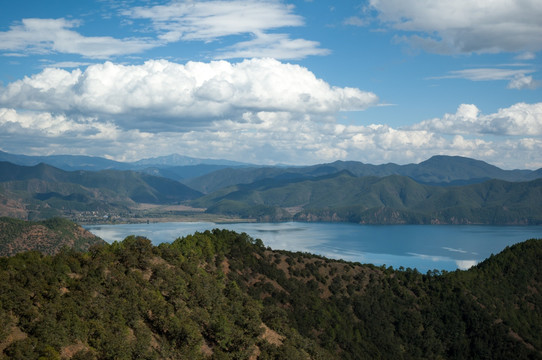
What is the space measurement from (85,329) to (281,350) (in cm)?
2803

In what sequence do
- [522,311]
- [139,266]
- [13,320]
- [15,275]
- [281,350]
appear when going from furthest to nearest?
[522,311], [139,266], [281,350], [15,275], [13,320]

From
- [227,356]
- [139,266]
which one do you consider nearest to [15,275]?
[139,266]

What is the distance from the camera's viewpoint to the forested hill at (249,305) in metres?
51.3

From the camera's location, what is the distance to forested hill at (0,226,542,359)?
5134 centimetres

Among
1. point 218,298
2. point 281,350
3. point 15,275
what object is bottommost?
point 281,350

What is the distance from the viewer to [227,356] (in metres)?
61.6

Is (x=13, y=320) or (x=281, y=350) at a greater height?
(x=13, y=320)

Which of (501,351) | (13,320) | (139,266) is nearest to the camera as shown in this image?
(13,320)

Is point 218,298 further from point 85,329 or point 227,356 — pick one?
point 85,329

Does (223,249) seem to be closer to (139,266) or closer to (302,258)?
(302,258)

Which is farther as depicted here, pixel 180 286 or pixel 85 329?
pixel 180 286

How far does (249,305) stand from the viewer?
8094 centimetres

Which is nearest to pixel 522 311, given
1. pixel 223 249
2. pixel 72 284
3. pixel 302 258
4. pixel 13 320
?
pixel 302 258

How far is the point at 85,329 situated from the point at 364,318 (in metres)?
73.3
